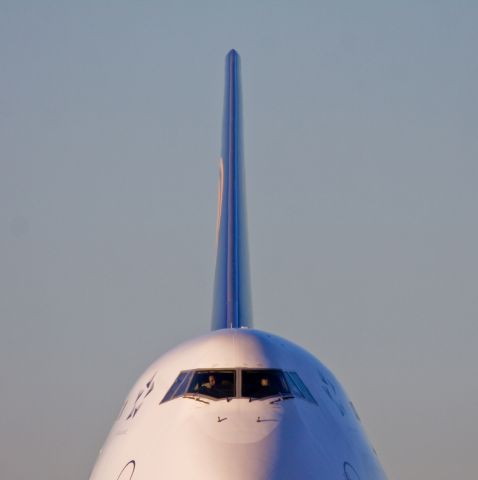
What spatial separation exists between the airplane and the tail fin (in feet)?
36.0

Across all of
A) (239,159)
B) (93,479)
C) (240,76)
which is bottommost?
(93,479)

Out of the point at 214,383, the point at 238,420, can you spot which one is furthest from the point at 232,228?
the point at 238,420

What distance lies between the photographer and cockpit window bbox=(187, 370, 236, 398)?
19281 mm

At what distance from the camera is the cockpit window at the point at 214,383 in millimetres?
19281

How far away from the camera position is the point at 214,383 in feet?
64.2

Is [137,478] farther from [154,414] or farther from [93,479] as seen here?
[93,479]

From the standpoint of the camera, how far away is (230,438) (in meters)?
17.7

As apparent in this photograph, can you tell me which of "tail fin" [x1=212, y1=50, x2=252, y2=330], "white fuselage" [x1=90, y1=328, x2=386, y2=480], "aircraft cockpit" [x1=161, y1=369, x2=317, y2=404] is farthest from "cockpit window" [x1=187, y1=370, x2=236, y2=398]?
"tail fin" [x1=212, y1=50, x2=252, y2=330]

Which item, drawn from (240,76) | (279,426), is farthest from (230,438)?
(240,76)

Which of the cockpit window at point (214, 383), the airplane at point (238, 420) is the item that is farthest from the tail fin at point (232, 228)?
the cockpit window at point (214, 383)

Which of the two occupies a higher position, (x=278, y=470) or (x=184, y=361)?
(x=184, y=361)

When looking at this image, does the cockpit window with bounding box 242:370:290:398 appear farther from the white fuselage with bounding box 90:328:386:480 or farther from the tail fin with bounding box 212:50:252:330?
the tail fin with bounding box 212:50:252:330

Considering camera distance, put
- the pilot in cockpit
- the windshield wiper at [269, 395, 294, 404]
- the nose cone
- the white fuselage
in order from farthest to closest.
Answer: the pilot in cockpit → the windshield wiper at [269, 395, 294, 404] → the white fuselage → the nose cone

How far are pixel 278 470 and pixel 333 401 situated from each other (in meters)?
4.24
